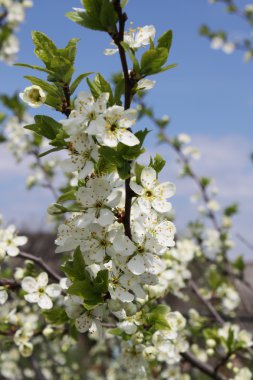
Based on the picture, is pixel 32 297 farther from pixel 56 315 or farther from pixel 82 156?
pixel 82 156

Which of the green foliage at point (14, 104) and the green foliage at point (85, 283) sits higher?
the green foliage at point (85, 283)

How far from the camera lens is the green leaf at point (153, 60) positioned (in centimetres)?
139

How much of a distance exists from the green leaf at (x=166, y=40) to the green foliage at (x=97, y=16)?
175mm

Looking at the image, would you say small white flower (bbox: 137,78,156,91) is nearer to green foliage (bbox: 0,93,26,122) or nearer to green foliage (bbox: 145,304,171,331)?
green foliage (bbox: 145,304,171,331)

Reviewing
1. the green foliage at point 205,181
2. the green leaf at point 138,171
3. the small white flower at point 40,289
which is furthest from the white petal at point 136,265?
the green foliage at point 205,181

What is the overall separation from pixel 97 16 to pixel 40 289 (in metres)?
1.50

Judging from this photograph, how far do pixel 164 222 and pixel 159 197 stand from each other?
10 centimetres

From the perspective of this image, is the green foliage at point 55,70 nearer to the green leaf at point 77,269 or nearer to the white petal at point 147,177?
the white petal at point 147,177

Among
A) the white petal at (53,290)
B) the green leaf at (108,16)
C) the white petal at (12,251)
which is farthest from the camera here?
the white petal at (12,251)

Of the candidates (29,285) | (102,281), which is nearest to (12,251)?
(29,285)

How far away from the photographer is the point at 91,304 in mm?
1508

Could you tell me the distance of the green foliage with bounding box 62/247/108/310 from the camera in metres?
1.51

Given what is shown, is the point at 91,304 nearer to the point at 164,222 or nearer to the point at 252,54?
the point at 164,222

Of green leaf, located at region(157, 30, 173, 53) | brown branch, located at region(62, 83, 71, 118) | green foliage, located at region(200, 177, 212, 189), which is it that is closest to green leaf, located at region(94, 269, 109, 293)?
brown branch, located at region(62, 83, 71, 118)
